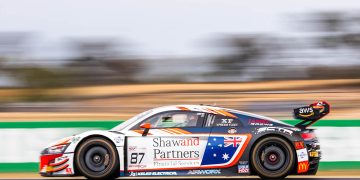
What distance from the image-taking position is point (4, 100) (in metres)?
31.0

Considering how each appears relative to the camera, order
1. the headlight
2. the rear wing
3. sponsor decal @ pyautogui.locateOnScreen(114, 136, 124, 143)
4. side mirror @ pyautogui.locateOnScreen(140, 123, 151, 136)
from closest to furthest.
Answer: side mirror @ pyautogui.locateOnScreen(140, 123, 151, 136) < sponsor decal @ pyautogui.locateOnScreen(114, 136, 124, 143) < the headlight < the rear wing

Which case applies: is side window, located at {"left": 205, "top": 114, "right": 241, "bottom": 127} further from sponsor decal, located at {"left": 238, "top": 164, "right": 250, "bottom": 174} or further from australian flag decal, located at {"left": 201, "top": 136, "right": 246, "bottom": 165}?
sponsor decal, located at {"left": 238, "top": 164, "right": 250, "bottom": 174}

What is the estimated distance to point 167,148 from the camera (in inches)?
367

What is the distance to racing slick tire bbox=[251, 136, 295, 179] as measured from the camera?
934 centimetres

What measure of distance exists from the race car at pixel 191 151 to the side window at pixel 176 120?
0.01m

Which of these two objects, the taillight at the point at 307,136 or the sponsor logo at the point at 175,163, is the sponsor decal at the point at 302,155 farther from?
the sponsor logo at the point at 175,163

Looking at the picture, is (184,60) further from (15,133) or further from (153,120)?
(153,120)

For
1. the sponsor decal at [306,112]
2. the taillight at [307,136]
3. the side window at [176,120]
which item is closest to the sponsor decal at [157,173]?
the side window at [176,120]

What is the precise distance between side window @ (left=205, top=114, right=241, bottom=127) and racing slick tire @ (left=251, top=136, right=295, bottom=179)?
17.3 inches

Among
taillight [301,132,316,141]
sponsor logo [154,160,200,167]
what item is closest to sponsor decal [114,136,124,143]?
sponsor logo [154,160,200,167]

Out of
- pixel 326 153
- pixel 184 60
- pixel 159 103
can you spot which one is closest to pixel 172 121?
pixel 326 153

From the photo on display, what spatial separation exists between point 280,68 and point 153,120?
26070 mm

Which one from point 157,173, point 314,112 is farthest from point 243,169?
point 314,112

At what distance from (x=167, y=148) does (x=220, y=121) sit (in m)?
0.84
